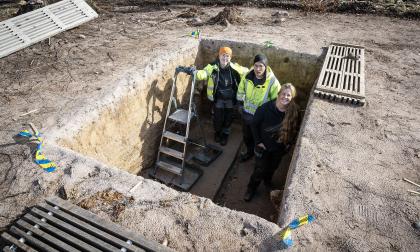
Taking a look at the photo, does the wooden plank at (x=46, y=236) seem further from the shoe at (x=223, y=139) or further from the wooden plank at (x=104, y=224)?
the shoe at (x=223, y=139)

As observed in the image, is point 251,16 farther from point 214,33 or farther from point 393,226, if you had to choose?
point 393,226

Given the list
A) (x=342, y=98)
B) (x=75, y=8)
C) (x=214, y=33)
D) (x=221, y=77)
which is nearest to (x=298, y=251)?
(x=342, y=98)

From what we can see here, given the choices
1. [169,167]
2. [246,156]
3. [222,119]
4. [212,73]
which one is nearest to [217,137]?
[222,119]

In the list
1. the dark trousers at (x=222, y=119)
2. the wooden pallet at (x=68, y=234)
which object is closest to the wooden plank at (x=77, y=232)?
the wooden pallet at (x=68, y=234)

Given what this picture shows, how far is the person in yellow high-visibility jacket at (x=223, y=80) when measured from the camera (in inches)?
224

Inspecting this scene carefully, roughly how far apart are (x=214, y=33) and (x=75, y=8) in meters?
4.47

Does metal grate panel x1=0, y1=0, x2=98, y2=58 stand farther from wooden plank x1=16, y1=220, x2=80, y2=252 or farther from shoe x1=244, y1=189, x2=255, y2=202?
shoe x1=244, y1=189, x2=255, y2=202

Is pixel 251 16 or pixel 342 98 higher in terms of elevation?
pixel 251 16

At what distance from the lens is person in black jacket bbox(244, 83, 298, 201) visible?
14.2 ft

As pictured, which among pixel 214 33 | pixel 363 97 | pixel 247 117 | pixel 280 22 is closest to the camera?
pixel 363 97

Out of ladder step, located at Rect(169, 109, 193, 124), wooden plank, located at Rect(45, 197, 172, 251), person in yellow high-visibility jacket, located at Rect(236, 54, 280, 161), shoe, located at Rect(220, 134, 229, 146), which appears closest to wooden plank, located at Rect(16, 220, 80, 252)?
wooden plank, located at Rect(45, 197, 172, 251)

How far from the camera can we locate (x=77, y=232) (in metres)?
2.86

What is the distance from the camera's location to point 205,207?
123 inches

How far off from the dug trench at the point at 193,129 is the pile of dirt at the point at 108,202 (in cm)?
137
